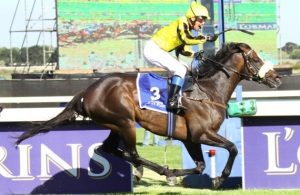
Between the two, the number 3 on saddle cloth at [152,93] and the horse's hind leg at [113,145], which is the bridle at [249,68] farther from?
the horse's hind leg at [113,145]

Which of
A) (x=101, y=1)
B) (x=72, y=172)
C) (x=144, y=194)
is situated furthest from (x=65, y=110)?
(x=101, y=1)

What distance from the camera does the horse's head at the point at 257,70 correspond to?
7.28m

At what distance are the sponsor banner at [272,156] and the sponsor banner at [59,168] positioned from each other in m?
1.42

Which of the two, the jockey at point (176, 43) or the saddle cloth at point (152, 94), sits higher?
the jockey at point (176, 43)

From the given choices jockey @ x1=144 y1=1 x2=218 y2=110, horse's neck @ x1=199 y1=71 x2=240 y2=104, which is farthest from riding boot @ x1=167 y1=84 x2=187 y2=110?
horse's neck @ x1=199 y1=71 x2=240 y2=104

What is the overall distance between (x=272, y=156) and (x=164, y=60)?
1768 mm

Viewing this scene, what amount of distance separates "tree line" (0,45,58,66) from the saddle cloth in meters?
21.9

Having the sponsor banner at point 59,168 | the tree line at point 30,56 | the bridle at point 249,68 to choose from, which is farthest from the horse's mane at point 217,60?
the tree line at point 30,56

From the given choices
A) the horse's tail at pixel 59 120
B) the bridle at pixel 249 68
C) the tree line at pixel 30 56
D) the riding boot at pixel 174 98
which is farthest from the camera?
the tree line at pixel 30 56

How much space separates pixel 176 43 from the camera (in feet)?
23.4

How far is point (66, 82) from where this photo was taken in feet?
63.4

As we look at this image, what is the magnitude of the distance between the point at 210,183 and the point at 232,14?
80.4 ft

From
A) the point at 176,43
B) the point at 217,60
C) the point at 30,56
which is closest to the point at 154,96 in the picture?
the point at 176,43

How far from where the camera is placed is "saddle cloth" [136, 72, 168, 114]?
276 inches
